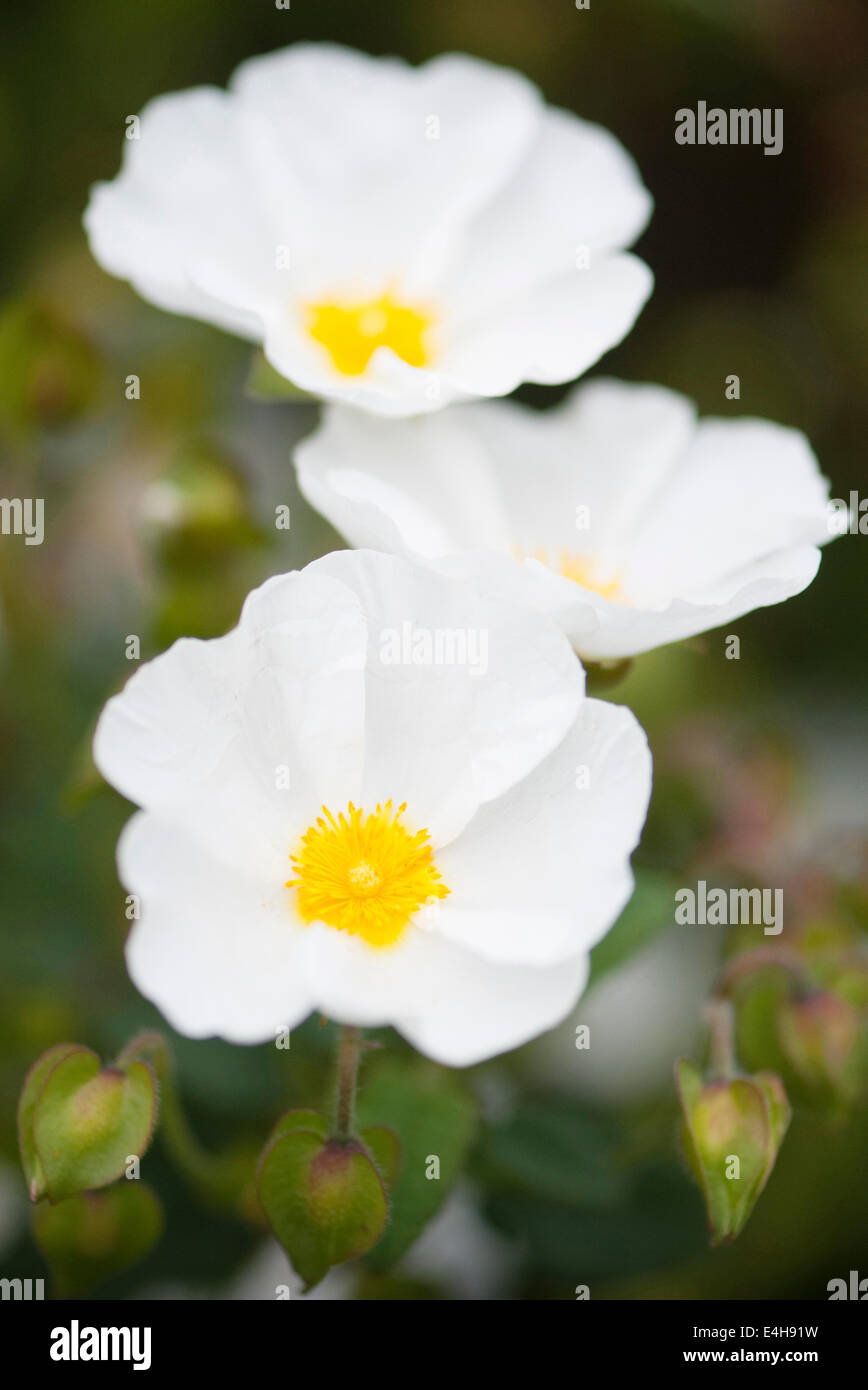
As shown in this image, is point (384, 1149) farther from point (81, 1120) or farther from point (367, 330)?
point (367, 330)

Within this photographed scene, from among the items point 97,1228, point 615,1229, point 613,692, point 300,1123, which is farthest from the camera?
point 613,692

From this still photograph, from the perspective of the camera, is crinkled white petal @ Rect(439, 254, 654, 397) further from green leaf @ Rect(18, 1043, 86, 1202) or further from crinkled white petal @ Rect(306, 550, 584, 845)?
green leaf @ Rect(18, 1043, 86, 1202)

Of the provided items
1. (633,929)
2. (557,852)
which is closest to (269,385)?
(557,852)

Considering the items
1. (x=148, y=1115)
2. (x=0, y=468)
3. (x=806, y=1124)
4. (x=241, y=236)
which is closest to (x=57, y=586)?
(x=0, y=468)

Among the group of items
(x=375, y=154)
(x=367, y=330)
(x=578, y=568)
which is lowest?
(x=578, y=568)

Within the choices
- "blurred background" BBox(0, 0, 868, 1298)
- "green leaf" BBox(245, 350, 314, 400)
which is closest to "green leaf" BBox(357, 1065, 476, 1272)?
"blurred background" BBox(0, 0, 868, 1298)

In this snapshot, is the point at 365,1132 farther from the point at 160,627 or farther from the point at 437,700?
the point at 160,627
